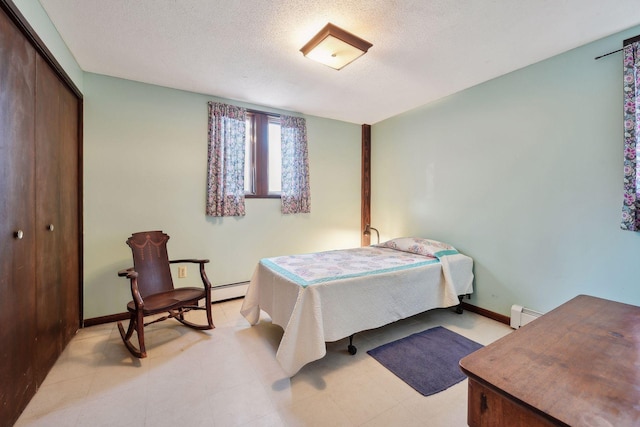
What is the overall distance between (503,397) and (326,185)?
11.8 feet

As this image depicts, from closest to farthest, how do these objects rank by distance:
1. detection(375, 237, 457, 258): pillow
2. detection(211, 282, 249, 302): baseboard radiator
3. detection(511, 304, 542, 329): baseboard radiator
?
detection(511, 304, 542, 329): baseboard radiator
detection(375, 237, 457, 258): pillow
detection(211, 282, 249, 302): baseboard radiator

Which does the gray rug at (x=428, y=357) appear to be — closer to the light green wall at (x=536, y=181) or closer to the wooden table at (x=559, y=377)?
the light green wall at (x=536, y=181)

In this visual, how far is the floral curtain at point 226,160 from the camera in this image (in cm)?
327

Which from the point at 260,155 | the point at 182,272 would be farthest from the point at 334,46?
the point at 182,272

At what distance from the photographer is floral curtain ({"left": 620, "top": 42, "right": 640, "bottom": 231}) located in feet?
6.46

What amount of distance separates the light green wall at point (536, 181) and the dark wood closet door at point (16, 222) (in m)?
3.37

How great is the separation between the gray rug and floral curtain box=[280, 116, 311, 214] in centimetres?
217

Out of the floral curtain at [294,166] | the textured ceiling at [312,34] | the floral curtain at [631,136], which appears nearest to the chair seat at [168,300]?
the floral curtain at [294,166]

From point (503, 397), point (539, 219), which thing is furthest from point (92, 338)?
point (539, 219)

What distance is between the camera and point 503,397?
779 mm

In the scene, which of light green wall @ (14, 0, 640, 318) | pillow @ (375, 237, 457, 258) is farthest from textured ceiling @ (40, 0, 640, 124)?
pillow @ (375, 237, 457, 258)

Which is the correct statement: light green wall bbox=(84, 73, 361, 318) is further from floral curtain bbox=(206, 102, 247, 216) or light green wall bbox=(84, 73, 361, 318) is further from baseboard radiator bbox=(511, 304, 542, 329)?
baseboard radiator bbox=(511, 304, 542, 329)

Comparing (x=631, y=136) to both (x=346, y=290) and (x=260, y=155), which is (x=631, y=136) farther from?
(x=260, y=155)

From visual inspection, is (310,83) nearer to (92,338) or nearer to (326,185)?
(326,185)
